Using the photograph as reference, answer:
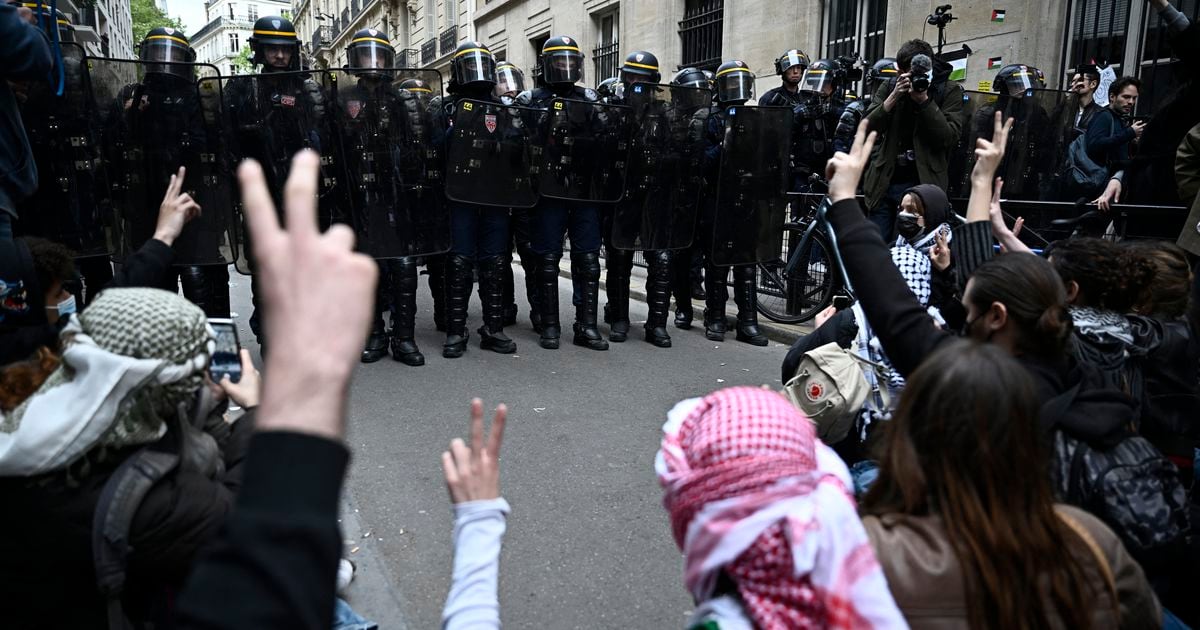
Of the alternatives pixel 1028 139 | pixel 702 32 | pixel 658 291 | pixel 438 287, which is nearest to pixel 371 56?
pixel 438 287

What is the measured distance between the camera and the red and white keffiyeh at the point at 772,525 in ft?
3.52

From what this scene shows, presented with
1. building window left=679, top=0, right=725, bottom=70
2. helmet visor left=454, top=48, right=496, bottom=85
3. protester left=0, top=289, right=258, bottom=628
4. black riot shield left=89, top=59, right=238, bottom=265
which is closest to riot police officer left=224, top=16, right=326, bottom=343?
black riot shield left=89, top=59, right=238, bottom=265

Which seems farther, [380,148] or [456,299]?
A: [456,299]

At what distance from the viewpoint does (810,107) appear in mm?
7348

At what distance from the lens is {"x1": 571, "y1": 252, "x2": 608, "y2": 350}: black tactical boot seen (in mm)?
6242

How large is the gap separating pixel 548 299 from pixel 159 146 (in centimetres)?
275

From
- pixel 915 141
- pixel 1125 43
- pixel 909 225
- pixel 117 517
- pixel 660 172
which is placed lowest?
pixel 117 517

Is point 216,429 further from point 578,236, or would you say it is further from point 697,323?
point 697,323

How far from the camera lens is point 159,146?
5000 mm

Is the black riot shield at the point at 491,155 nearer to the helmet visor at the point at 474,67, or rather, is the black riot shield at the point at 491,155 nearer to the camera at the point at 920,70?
the helmet visor at the point at 474,67

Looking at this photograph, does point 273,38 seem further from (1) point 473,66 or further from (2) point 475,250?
(2) point 475,250

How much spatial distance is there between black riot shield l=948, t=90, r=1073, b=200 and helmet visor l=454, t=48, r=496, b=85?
159 inches

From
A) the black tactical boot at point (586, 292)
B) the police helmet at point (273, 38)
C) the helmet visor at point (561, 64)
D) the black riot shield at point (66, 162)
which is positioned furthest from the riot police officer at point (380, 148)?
the black riot shield at point (66, 162)

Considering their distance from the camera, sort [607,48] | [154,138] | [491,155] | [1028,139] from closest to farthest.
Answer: [154,138] < [491,155] < [1028,139] < [607,48]
